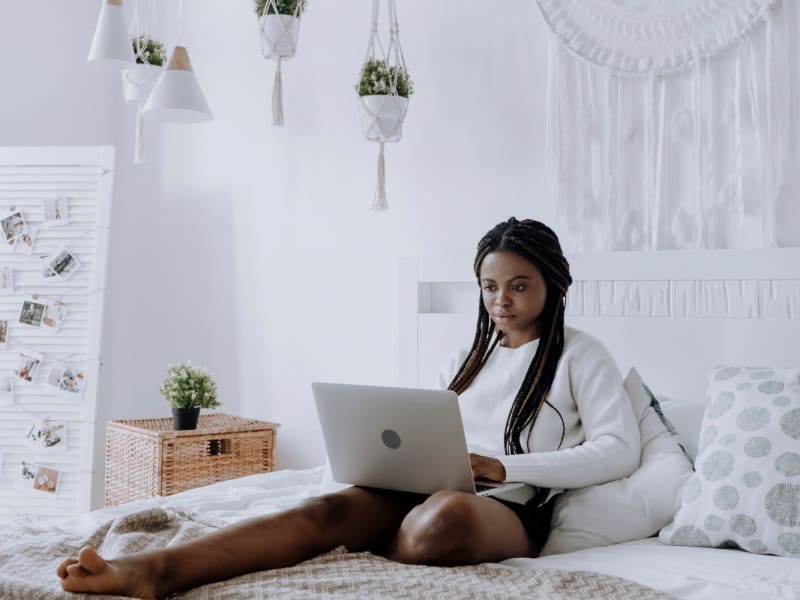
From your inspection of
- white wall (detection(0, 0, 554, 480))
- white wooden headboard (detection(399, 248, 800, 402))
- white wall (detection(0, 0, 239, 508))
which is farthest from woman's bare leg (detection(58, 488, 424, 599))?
white wall (detection(0, 0, 239, 508))

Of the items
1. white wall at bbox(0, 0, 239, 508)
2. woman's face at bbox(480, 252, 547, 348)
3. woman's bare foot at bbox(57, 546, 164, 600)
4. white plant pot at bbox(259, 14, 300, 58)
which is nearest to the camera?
woman's bare foot at bbox(57, 546, 164, 600)

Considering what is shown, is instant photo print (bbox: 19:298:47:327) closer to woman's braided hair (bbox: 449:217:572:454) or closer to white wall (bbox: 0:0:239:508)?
white wall (bbox: 0:0:239:508)

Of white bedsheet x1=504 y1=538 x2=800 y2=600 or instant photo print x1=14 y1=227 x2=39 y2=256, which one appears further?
instant photo print x1=14 y1=227 x2=39 y2=256

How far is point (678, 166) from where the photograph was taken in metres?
2.37

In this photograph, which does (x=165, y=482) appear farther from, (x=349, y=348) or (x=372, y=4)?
(x=372, y=4)

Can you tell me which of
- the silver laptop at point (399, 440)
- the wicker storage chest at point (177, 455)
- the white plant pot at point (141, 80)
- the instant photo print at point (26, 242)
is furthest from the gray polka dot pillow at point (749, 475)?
the instant photo print at point (26, 242)

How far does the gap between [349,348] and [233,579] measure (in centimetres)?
167

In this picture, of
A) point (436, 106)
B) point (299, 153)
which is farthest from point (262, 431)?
point (436, 106)

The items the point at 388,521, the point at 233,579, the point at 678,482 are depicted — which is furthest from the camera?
the point at 678,482

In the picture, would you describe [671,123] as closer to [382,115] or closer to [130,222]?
[382,115]

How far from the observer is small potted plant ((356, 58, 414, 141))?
2.64 metres

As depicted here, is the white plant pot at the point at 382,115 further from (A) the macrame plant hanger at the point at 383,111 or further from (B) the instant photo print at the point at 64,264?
(B) the instant photo print at the point at 64,264

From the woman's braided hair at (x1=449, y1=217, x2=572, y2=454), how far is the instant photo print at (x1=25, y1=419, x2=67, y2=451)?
5.30 ft

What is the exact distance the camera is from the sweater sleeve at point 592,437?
1713 millimetres
